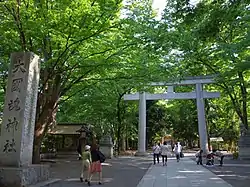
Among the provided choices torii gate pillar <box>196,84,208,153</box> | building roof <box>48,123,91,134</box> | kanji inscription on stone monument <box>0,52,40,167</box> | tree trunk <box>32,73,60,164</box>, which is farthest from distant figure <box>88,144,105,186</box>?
torii gate pillar <box>196,84,208,153</box>

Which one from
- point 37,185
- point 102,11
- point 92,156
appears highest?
point 102,11

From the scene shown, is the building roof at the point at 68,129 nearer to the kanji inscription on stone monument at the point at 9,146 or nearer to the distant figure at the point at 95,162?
the distant figure at the point at 95,162

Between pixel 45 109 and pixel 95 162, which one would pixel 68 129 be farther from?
pixel 95 162

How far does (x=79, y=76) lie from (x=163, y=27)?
5.45 meters

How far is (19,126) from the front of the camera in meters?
9.31

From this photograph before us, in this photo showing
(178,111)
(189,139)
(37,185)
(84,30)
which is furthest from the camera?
(189,139)

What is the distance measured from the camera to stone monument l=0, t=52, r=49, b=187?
8.80 metres

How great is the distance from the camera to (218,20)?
320 inches

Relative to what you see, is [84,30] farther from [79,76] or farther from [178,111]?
[178,111]

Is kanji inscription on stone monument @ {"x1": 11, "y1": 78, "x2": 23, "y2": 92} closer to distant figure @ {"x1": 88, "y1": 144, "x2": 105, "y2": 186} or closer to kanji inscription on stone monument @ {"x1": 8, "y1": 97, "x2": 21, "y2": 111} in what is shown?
kanji inscription on stone monument @ {"x1": 8, "y1": 97, "x2": 21, "y2": 111}

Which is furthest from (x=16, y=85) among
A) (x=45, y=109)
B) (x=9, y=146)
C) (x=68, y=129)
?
(x=68, y=129)

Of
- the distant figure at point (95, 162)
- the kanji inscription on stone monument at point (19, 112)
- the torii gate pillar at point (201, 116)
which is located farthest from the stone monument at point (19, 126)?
the torii gate pillar at point (201, 116)

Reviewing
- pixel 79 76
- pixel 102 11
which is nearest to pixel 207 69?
pixel 79 76

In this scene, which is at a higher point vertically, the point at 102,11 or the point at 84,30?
the point at 102,11
